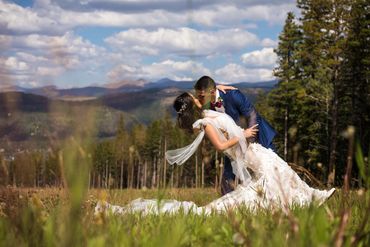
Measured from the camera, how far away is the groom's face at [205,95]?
800 centimetres

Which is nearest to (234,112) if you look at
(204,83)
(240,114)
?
(240,114)

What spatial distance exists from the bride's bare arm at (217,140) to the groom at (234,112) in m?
0.52

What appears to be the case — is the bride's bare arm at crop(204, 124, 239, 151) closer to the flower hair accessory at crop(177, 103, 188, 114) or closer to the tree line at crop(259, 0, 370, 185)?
the flower hair accessory at crop(177, 103, 188, 114)

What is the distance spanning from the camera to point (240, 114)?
8695mm

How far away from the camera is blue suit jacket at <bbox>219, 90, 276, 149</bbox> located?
8508 mm

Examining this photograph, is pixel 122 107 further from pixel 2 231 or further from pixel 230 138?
pixel 230 138

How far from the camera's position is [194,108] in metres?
8.30

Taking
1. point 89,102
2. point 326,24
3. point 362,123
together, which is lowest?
point 362,123

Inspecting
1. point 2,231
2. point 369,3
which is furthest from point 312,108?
point 2,231

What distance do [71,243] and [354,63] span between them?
3488cm

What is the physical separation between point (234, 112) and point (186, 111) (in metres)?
0.83

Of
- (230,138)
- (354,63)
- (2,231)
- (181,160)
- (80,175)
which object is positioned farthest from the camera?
(354,63)

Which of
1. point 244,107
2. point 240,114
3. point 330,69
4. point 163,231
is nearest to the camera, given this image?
point 163,231

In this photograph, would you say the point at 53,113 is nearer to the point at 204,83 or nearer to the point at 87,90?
the point at 87,90
